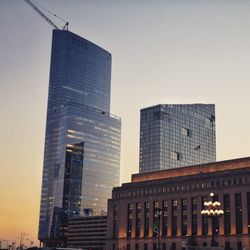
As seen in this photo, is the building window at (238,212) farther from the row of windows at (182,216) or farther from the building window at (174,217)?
the building window at (174,217)

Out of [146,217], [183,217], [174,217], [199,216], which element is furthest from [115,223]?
[199,216]

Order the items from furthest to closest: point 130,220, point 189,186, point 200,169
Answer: point 130,220 → point 200,169 → point 189,186

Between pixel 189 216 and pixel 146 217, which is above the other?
pixel 146 217

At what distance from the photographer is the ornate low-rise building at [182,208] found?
15150 cm

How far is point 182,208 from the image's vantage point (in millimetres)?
169375

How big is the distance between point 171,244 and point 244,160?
37.8 m

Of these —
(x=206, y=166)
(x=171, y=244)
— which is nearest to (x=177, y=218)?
(x=171, y=244)

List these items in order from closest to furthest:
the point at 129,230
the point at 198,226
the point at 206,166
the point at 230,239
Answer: the point at 230,239 < the point at 198,226 < the point at 206,166 < the point at 129,230

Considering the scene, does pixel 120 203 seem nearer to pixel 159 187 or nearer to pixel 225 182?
pixel 159 187

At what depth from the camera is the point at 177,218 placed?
169m

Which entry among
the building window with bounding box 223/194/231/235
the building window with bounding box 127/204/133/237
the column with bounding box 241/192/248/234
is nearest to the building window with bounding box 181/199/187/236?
the building window with bounding box 223/194/231/235

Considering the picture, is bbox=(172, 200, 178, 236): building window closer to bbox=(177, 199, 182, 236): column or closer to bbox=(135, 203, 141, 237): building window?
bbox=(177, 199, 182, 236): column

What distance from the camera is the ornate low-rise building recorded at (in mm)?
151500

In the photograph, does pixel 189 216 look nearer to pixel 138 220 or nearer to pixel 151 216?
pixel 151 216
